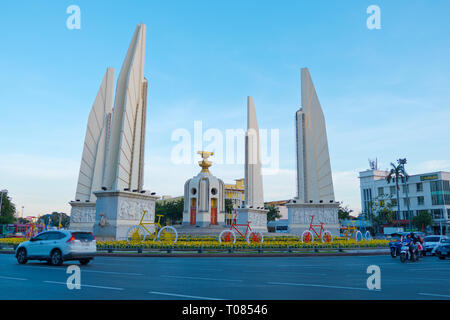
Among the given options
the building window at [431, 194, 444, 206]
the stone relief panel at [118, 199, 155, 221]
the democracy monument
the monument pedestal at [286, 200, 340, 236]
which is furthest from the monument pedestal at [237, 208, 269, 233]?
the building window at [431, 194, 444, 206]

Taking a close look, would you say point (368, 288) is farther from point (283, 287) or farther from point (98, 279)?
point (98, 279)

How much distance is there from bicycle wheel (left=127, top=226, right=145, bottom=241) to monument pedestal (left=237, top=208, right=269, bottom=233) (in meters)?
15.2

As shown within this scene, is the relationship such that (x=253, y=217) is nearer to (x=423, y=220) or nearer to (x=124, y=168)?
(x=124, y=168)

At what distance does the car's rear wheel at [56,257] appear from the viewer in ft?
42.3

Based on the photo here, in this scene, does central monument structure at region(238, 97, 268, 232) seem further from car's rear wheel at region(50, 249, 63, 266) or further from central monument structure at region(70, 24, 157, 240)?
car's rear wheel at region(50, 249, 63, 266)

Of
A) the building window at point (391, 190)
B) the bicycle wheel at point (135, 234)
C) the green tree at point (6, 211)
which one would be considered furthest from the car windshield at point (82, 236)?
the building window at point (391, 190)

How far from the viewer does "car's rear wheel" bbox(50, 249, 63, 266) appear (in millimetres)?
12906

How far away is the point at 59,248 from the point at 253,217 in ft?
95.2

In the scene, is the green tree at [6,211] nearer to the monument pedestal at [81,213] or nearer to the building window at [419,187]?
the monument pedestal at [81,213]

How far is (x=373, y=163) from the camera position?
105m

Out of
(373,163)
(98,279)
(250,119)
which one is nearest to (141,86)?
(250,119)

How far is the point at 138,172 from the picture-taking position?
30.2 m

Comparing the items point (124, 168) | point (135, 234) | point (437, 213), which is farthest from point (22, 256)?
point (437, 213)
